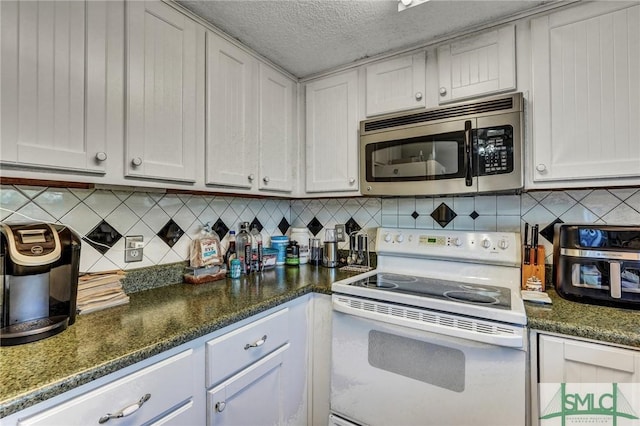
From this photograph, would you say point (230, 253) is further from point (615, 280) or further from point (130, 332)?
point (615, 280)

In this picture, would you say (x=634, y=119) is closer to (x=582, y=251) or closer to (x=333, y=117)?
(x=582, y=251)

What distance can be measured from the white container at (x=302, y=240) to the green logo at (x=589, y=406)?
1456 millimetres

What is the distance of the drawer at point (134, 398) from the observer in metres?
0.69

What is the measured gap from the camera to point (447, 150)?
1449mm

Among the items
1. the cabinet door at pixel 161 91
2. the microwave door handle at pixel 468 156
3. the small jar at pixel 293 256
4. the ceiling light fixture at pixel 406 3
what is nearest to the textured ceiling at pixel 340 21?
the ceiling light fixture at pixel 406 3

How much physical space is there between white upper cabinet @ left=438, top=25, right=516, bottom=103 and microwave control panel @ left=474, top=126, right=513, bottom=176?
0.22 metres

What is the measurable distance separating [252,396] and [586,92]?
1817mm

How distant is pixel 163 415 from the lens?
89 cm

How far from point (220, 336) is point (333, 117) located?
1.37 metres

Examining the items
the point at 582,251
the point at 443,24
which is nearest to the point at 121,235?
the point at 443,24

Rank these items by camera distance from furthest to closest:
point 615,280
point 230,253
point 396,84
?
point 230,253 < point 396,84 < point 615,280

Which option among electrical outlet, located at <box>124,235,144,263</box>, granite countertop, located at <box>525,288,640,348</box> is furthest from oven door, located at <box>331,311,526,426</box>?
electrical outlet, located at <box>124,235,144,263</box>

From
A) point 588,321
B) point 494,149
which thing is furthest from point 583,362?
point 494,149

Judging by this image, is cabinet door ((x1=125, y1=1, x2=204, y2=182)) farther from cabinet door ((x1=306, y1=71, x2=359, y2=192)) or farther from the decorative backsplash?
cabinet door ((x1=306, y1=71, x2=359, y2=192))
